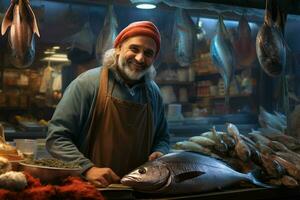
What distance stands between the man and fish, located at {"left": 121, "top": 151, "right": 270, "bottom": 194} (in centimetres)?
41

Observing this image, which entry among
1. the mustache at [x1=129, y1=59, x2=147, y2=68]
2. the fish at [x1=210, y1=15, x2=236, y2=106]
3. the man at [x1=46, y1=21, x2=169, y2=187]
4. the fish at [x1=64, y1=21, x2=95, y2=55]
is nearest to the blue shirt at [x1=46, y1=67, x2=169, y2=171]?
the man at [x1=46, y1=21, x2=169, y2=187]

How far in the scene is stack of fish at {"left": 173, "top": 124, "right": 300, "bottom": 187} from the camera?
2834 millimetres

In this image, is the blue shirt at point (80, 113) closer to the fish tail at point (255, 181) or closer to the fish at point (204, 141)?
the fish at point (204, 141)

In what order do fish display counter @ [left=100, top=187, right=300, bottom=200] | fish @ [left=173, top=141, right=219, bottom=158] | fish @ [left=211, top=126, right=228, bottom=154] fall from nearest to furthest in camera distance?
fish display counter @ [left=100, top=187, right=300, bottom=200] < fish @ [left=211, top=126, right=228, bottom=154] < fish @ [left=173, top=141, right=219, bottom=158]

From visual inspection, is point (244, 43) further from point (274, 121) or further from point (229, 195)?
point (229, 195)

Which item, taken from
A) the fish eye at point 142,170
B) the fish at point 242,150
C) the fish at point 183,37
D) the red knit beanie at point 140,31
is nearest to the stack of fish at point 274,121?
the fish at point 183,37

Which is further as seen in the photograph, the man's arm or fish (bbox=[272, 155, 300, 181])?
Result: fish (bbox=[272, 155, 300, 181])

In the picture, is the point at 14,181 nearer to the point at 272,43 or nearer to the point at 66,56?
the point at 272,43

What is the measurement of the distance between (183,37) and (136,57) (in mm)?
1110

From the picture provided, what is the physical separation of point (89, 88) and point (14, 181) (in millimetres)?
1039

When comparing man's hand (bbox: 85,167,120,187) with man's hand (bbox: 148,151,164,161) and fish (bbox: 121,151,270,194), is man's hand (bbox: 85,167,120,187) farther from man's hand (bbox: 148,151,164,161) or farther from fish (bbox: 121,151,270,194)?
man's hand (bbox: 148,151,164,161)

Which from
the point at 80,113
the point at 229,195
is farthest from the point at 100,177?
the point at 229,195

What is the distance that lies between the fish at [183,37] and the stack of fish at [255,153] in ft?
2.93

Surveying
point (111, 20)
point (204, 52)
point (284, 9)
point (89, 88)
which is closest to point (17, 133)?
point (111, 20)
